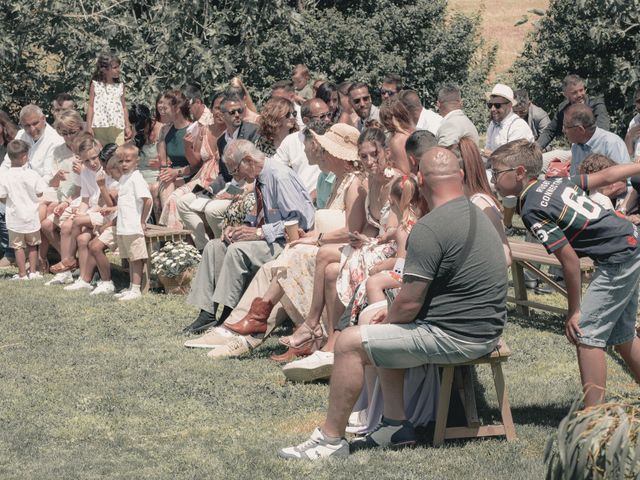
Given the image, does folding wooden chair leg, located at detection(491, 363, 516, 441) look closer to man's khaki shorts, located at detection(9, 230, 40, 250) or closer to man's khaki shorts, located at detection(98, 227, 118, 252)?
man's khaki shorts, located at detection(98, 227, 118, 252)

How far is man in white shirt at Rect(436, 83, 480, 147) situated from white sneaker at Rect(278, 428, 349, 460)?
4.84 metres

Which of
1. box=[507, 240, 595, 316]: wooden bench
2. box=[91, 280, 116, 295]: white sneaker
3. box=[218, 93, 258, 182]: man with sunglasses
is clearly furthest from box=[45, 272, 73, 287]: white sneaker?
box=[507, 240, 595, 316]: wooden bench

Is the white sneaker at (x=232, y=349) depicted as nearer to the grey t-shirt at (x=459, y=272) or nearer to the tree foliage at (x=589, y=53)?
the grey t-shirt at (x=459, y=272)

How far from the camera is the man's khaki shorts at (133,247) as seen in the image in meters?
10.9

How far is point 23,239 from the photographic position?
12297mm

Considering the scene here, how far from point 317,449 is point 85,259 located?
6351 mm

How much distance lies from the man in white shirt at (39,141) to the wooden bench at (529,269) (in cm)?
604

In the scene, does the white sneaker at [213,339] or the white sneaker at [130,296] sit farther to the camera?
the white sneaker at [130,296]

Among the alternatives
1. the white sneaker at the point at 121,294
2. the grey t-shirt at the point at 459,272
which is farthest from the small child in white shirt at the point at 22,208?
the grey t-shirt at the point at 459,272

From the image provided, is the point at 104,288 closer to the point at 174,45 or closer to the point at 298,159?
the point at 298,159

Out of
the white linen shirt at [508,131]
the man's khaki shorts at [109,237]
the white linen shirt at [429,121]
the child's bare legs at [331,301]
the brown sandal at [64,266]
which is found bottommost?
the brown sandal at [64,266]

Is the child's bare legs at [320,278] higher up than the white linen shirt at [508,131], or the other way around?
the white linen shirt at [508,131]

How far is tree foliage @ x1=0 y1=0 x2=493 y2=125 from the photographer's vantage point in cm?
1647

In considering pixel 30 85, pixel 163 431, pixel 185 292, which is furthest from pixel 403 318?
pixel 30 85
